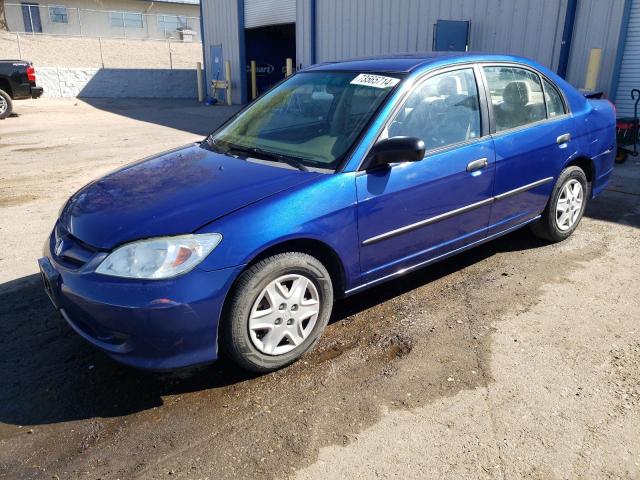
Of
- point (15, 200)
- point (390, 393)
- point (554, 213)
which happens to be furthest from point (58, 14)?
point (390, 393)

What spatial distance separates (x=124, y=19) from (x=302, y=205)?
35865 millimetres

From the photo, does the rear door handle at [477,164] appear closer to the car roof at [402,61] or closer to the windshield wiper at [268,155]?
the car roof at [402,61]

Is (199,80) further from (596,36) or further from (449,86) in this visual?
(449,86)

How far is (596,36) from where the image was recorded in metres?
9.59

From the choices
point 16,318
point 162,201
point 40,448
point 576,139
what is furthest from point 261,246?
point 576,139

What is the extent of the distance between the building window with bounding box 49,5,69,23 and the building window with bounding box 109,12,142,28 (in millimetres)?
3040

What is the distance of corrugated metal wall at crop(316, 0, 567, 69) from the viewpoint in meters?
10.4

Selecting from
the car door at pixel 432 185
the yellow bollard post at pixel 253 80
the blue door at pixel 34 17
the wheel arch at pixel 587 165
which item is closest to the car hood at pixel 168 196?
the car door at pixel 432 185

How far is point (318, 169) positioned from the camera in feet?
10.1

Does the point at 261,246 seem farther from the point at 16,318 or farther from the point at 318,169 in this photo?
the point at 16,318

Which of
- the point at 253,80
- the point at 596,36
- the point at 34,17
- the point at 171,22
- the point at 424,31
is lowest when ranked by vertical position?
the point at 253,80

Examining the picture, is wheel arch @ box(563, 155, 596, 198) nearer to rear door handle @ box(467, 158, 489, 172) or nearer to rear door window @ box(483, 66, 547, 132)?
rear door window @ box(483, 66, 547, 132)

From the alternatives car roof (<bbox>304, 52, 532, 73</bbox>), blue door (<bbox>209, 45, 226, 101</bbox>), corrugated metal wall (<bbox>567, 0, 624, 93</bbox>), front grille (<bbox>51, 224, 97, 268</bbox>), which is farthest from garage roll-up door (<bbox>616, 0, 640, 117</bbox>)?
blue door (<bbox>209, 45, 226, 101</bbox>)

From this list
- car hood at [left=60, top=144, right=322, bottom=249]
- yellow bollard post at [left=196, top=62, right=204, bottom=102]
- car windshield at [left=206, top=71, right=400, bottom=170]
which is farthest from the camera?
yellow bollard post at [left=196, top=62, right=204, bottom=102]
